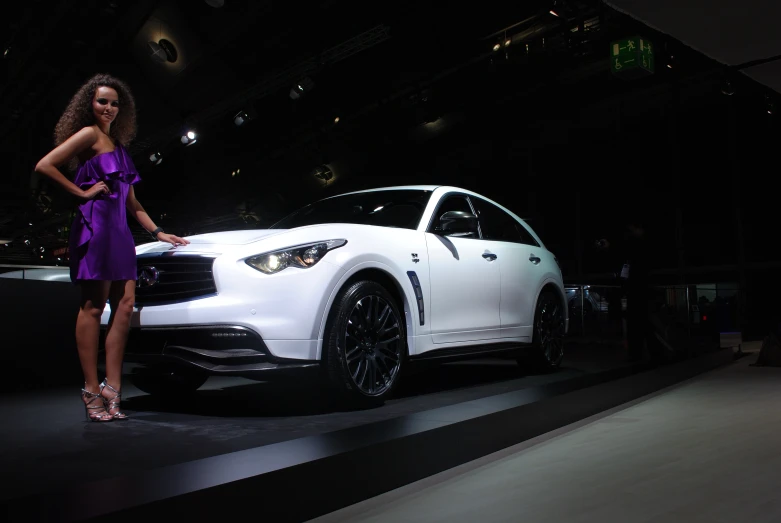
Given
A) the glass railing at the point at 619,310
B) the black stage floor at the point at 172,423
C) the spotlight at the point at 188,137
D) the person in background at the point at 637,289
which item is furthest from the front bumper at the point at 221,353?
the spotlight at the point at 188,137

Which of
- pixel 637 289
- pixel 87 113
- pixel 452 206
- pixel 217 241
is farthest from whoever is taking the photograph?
pixel 637 289

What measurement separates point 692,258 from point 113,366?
18866 mm

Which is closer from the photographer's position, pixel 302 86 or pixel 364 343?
pixel 364 343

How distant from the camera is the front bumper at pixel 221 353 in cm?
328

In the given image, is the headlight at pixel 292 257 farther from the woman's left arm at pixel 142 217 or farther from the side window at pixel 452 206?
the side window at pixel 452 206

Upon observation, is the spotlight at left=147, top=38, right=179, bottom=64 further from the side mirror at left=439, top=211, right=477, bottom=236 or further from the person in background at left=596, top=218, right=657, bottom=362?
the side mirror at left=439, top=211, right=477, bottom=236

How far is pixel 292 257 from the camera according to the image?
352 centimetres

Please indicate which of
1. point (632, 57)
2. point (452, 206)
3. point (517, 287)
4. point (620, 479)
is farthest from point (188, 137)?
point (620, 479)

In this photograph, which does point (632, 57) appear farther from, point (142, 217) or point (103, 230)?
point (103, 230)

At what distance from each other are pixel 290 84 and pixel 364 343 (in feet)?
38.5

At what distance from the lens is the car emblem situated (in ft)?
11.7

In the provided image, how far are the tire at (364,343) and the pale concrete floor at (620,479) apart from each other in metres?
0.65

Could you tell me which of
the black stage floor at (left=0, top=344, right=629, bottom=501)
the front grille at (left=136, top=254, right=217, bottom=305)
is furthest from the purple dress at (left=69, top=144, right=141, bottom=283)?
the black stage floor at (left=0, top=344, right=629, bottom=501)

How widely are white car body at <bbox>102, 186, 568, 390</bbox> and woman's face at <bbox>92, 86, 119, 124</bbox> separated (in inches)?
28.9
